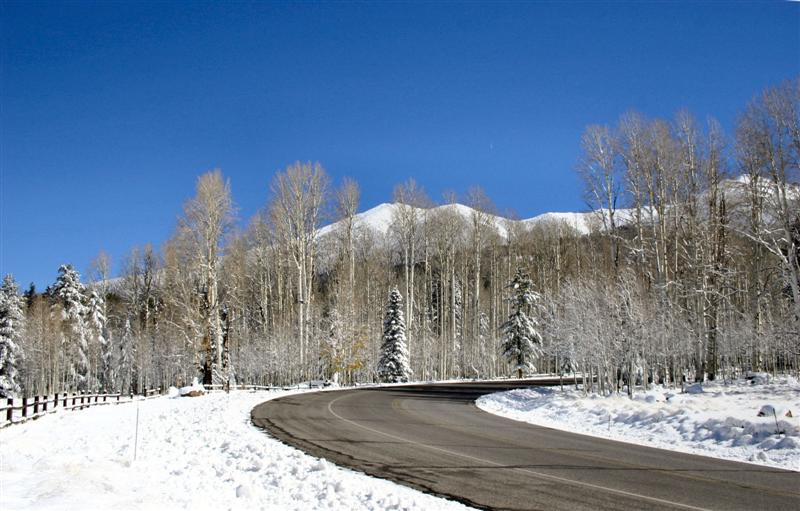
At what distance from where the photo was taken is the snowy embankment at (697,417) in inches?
491

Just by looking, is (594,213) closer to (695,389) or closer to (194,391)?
(695,389)

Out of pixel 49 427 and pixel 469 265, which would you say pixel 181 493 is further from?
pixel 469 265

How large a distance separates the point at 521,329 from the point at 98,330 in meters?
41.1

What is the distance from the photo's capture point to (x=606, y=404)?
65.7 ft

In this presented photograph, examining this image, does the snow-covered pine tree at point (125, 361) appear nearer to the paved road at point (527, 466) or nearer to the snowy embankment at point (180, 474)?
the snowy embankment at point (180, 474)

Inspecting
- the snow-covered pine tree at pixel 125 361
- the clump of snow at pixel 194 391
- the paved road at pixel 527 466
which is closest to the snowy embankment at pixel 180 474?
the paved road at pixel 527 466

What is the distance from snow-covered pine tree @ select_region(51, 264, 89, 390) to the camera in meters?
51.8

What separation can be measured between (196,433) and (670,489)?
11.5 metres

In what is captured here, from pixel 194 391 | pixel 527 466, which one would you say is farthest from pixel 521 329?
pixel 527 466

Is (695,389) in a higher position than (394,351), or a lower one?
lower

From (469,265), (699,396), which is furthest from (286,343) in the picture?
(699,396)

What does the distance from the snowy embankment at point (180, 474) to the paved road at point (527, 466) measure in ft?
3.01

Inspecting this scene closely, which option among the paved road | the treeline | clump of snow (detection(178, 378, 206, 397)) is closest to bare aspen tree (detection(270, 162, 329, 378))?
the treeline

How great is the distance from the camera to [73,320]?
52.6 m
